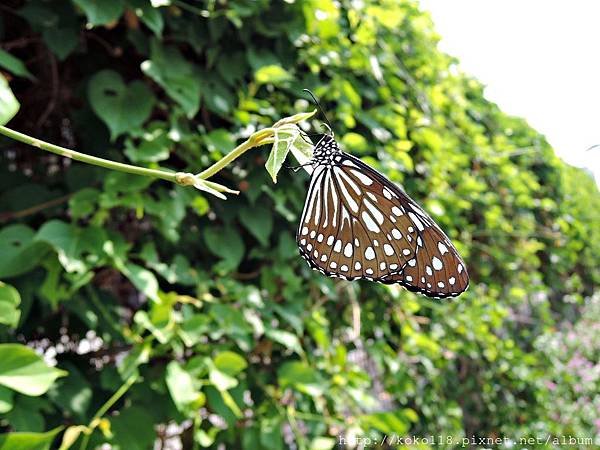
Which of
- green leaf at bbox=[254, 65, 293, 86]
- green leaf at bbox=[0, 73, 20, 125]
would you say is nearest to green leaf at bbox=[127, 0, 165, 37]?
green leaf at bbox=[254, 65, 293, 86]

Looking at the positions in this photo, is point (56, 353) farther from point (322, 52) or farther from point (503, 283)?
point (503, 283)

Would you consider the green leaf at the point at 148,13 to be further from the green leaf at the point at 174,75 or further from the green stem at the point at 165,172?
the green stem at the point at 165,172

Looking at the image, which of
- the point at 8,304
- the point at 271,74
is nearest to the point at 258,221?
the point at 271,74

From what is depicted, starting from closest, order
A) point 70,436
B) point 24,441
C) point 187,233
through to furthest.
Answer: point 24,441
point 70,436
point 187,233

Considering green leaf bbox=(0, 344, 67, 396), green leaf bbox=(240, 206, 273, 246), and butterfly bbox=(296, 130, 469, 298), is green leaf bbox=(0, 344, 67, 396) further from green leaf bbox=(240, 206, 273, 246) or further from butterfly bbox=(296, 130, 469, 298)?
green leaf bbox=(240, 206, 273, 246)

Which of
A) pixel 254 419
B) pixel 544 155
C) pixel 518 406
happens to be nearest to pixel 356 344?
pixel 254 419

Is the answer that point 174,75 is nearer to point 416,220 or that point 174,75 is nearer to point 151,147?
point 151,147
